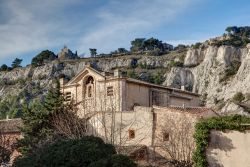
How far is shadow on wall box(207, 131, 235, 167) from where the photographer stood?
97.9 feet

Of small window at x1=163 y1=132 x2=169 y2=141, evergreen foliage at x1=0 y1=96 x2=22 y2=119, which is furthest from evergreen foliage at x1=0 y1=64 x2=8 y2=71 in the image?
small window at x1=163 y1=132 x2=169 y2=141

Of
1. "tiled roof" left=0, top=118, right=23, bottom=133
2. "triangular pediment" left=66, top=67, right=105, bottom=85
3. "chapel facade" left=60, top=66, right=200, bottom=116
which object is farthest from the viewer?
"tiled roof" left=0, top=118, right=23, bottom=133

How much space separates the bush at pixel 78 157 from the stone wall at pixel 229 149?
1243cm

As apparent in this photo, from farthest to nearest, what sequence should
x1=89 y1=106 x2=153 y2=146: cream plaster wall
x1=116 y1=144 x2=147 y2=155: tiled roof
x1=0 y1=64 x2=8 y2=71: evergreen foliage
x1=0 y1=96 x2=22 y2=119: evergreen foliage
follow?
x1=0 y1=64 x2=8 y2=71: evergreen foliage < x1=0 y1=96 x2=22 y2=119: evergreen foliage < x1=89 y1=106 x2=153 y2=146: cream plaster wall < x1=116 y1=144 x2=147 y2=155: tiled roof

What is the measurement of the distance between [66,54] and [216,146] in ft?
397

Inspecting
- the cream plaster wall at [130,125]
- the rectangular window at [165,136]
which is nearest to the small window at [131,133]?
the cream plaster wall at [130,125]

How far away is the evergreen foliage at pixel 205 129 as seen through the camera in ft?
97.9

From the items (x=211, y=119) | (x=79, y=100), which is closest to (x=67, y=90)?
(x=79, y=100)

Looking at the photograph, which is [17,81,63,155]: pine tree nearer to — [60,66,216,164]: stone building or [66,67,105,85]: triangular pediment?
[60,66,216,164]: stone building

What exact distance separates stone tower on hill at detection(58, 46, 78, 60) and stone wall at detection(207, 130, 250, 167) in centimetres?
11604

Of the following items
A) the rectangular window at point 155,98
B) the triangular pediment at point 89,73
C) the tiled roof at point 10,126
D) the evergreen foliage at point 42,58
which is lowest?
the tiled roof at point 10,126

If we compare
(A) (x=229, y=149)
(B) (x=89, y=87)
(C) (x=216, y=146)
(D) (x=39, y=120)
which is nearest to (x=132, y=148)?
(C) (x=216, y=146)

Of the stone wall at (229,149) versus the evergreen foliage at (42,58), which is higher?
the evergreen foliage at (42,58)

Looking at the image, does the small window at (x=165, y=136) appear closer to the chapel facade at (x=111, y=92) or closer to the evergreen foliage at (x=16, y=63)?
the chapel facade at (x=111, y=92)
